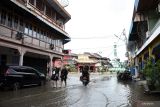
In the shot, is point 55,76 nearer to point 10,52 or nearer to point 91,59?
point 10,52

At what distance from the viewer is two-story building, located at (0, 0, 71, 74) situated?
2242 centimetres

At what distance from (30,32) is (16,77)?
27.1ft

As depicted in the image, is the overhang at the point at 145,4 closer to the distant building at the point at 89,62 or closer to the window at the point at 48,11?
the window at the point at 48,11

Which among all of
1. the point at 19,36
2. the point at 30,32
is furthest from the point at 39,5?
the point at 19,36

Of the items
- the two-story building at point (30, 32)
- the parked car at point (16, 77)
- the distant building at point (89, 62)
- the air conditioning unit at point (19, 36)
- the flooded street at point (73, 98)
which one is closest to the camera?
the flooded street at point (73, 98)

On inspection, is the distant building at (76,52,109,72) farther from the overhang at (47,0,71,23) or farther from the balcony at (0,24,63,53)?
the balcony at (0,24,63,53)

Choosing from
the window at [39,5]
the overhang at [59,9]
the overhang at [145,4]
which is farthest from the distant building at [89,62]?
the overhang at [145,4]

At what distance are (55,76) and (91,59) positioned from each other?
72.4 meters

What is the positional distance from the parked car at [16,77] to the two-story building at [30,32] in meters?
2.35

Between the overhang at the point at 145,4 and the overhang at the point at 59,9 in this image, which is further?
the overhang at the point at 59,9

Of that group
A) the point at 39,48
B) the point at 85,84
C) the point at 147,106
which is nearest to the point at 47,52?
the point at 39,48

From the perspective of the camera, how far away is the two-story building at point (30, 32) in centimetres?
2242

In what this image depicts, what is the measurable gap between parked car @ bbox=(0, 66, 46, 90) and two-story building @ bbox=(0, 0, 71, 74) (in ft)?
7.72

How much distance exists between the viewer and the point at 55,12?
36656 millimetres
